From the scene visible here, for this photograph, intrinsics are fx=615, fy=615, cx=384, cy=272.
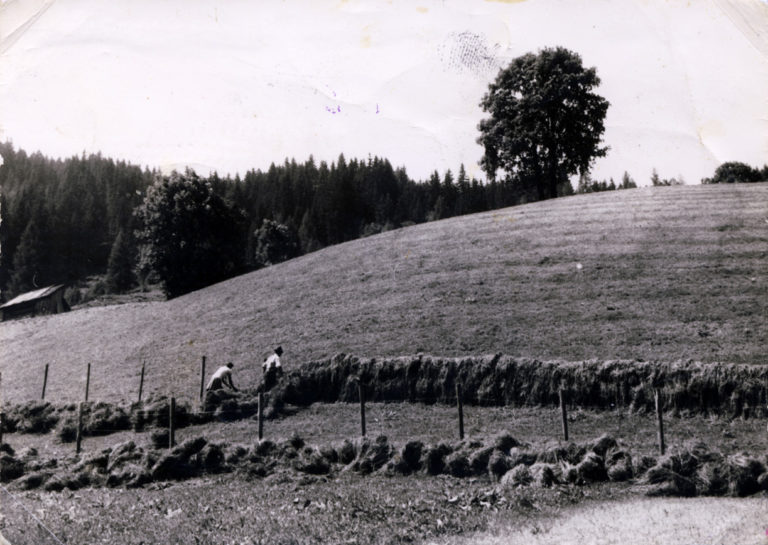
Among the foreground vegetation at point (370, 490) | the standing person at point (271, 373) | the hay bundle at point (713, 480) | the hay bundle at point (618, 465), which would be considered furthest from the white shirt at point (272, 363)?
the hay bundle at point (713, 480)

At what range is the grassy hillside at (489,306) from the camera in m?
24.8

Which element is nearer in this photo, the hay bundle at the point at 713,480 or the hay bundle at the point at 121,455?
the hay bundle at the point at 713,480

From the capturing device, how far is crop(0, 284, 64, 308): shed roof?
33.2 meters

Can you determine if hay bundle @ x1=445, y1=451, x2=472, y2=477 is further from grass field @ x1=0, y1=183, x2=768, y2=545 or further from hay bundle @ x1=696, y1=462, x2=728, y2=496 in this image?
hay bundle @ x1=696, y1=462, x2=728, y2=496

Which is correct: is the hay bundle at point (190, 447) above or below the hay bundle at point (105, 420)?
below

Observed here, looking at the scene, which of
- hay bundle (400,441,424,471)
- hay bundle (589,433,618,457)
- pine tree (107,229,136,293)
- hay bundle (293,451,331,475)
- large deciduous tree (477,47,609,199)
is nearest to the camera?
hay bundle (589,433,618,457)

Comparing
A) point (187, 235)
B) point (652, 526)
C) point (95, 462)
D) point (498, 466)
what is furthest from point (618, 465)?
point (187, 235)

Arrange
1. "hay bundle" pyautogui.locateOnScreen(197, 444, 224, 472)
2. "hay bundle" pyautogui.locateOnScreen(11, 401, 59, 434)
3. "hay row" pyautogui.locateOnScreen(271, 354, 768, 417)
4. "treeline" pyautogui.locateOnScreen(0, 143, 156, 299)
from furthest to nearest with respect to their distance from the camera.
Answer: "treeline" pyautogui.locateOnScreen(0, 143, 156, 299)
"hay bundle" pyautogui.locateOnScreen(11, 401, 59, 434)
"hay row" pyautogui.locateOnScreen(271, 354, 768, 417)
"hay bundle" pyautogui.locateOnScreen(197, 444, 224, 472)

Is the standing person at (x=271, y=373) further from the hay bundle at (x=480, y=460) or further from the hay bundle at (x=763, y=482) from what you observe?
the hay bundle at (x=763, y=482)

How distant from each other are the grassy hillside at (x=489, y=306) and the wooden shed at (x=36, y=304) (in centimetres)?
77

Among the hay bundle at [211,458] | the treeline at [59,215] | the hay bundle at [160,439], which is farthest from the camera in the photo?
the treeline at [59,215]

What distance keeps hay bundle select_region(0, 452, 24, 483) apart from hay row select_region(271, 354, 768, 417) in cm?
925

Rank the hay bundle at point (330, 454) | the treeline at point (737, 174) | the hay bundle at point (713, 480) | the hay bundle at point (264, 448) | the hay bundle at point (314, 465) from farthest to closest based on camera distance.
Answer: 1. the treeline at point (737, 174)
2. the hay bundle at point (264, 448)
3. the hay bundle at point (330, 454)
4. the hay bundle at point (314, 465)
5. the hay bundle at point (713, 480)

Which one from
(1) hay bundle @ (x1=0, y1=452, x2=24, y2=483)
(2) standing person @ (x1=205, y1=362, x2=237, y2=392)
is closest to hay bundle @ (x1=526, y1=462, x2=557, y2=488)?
(2) standing person @ (x1=205, y1=362, x2=237, y2=392)
